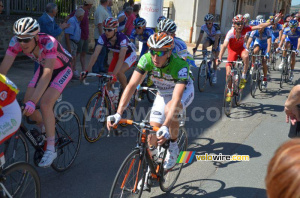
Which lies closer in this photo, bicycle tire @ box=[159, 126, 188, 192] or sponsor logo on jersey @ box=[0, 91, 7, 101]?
sponsor logo on jersey @ box=[0, 91, 7, 101]

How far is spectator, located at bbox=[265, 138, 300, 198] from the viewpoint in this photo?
1244 mm

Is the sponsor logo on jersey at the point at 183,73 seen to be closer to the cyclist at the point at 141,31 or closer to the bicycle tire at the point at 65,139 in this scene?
the bicycle tire at the point at 65,139

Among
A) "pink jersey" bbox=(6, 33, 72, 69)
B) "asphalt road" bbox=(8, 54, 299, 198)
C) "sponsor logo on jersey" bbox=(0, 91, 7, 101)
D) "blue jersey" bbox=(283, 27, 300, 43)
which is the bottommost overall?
"asphalt road" bbox=(8, 54, 299, 198)

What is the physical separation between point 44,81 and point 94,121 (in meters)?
2.15

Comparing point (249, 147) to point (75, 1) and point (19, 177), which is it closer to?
point (19, 177)

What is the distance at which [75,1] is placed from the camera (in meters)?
13.6

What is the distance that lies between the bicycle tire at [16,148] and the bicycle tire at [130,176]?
3.96 feet

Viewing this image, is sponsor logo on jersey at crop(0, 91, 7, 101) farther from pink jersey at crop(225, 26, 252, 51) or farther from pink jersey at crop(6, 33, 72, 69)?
pink jersey at crop(225, 26, 252, 51)

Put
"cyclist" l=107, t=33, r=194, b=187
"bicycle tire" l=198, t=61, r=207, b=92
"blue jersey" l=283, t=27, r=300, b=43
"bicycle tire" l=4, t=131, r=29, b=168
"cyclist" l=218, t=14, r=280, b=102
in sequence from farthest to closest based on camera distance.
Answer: "blue jersey" l=283, t=27, r=300, b=43 → "bicycle tire" l=198, t=61, r=207, b=92 → "cyclist" l=218, t=14, r=280, b=102 → "cyclist" l=107, t=33, r=194, b=187 → "bicycle tire" l=4, t=131, r=29, b=168

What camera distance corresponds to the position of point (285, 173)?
129cm

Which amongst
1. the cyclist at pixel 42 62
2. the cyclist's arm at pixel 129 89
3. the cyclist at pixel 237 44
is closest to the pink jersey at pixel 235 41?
the cyclist at pixel 237 44

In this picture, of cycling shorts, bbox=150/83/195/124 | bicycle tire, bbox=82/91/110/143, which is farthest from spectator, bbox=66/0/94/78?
cycling shorts, bbox=150/83/195/124

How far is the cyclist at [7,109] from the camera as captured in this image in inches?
123

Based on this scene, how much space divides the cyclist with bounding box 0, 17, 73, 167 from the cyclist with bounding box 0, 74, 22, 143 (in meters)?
0.55
